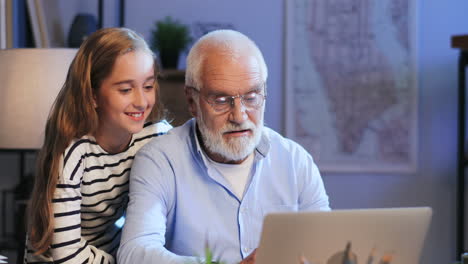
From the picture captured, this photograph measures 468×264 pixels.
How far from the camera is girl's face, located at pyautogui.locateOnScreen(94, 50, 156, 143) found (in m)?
1.70

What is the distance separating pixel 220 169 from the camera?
1.80 metres

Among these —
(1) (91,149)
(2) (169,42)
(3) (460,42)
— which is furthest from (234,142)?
(3) (460,42)

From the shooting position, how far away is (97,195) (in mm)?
1728

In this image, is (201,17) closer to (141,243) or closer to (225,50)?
(225,50)

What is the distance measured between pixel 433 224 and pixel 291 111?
0.99 metres

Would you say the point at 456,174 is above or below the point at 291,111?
below

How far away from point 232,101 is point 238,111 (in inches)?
1.3

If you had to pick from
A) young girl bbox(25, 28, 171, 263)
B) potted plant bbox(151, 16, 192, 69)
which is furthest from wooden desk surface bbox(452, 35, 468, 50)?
young girl bbox(25, 28, 171, 263)

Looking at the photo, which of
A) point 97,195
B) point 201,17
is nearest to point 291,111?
point 201,17

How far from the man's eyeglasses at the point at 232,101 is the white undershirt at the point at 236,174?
0.16 meters

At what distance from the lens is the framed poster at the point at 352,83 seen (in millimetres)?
3689

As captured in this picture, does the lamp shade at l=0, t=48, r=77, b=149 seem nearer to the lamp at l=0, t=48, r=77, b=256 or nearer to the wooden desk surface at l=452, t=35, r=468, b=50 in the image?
the lamp at l=0, t=48, r=77, b=256

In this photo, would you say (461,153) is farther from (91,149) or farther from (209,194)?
(91,149)

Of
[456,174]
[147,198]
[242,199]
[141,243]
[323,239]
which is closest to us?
[323,239]
